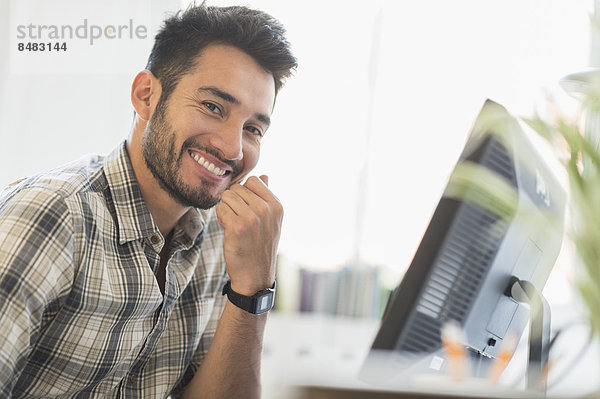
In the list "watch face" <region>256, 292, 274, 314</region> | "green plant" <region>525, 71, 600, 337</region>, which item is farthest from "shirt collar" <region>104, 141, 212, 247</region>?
"green plant" <region>525, 71, 600, 337</region>

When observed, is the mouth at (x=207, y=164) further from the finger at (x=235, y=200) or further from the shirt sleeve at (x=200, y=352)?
the shirt sleeve at (x=200, y=352)

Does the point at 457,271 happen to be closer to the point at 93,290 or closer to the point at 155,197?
the point at 93,290

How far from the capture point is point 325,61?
110 inches

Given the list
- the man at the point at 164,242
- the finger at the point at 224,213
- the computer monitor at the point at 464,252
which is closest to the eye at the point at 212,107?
the man at the point at 164,242

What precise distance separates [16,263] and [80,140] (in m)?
1.61

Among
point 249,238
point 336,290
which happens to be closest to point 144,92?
point 249,238

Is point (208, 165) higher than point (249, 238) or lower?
higher

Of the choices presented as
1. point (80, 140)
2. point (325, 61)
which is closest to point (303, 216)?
point (325, 61)

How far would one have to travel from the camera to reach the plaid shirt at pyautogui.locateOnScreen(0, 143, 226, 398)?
930 millimetres

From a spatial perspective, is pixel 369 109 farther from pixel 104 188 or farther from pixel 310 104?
pixel 104 188

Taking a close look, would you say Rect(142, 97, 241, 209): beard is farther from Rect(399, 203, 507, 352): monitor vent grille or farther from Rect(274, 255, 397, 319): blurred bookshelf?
Rect(274, 255, 397, 319): blurred bookshelf

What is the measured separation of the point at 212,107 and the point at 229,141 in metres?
0.09

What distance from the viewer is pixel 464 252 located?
1.94ft

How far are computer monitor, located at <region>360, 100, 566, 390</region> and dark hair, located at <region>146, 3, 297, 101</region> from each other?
0.76m
